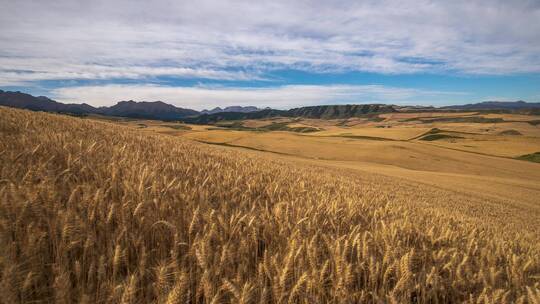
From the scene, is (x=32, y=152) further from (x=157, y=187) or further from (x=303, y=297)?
(x=303, y=297)

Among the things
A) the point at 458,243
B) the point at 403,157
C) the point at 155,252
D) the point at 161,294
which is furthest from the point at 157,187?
the point at 403,157

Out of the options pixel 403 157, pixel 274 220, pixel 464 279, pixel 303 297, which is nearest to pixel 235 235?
pixel 274 220

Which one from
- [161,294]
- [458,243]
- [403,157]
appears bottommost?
[403,157]

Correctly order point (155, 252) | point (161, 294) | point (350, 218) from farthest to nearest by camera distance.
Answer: point (350, 218) → point (155, 252) → point (161, 294)

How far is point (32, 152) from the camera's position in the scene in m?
3.97

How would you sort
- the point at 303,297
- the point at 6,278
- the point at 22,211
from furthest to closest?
the point at 22,211, the point at 303,297, the point at 6,278

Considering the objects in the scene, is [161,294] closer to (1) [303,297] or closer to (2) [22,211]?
(1) [303,297]

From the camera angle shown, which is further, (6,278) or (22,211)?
(22,211)

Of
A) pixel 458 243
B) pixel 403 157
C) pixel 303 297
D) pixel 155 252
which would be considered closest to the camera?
pixel 303 297

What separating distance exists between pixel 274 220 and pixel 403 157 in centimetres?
4247

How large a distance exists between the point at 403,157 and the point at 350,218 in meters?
41.5

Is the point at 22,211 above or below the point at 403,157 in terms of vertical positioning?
above

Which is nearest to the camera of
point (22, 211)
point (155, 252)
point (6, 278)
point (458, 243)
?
point (6, 278)

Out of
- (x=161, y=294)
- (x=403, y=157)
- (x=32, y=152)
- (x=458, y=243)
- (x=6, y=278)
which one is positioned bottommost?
(x=403, y=157)
